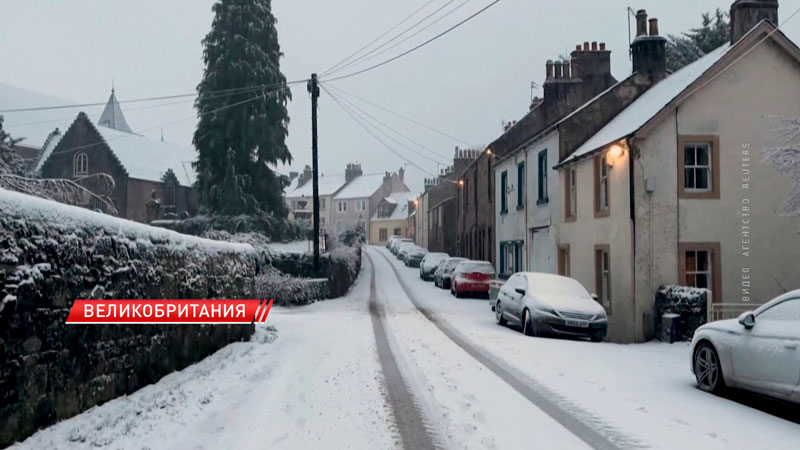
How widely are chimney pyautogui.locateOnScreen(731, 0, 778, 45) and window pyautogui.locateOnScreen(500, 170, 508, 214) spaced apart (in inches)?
570

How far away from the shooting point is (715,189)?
1791 centimetres

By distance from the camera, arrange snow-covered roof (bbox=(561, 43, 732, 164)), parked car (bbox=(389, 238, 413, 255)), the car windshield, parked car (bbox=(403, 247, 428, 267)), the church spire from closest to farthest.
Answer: snow-covered roof (bbox=(561, 43, 732, 164)), the car windshield, parked car (bbox=(403, 247, 428, 267)), parked car (bbox=(389, 238, 413, 255)), the church spire

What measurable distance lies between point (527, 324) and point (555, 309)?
96 centimetres

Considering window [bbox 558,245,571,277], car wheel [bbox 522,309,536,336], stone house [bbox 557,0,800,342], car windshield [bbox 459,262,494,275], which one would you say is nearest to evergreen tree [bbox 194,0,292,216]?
car windshield [bbox 459,262,494,275]

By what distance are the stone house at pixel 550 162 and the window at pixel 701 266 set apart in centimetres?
636

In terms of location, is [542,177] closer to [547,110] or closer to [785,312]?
[547,110]

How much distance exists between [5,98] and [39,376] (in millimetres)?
70731

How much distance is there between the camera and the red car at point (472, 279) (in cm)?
2969

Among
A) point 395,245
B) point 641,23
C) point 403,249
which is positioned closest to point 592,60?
point 641,23

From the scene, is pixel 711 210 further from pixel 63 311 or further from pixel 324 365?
pixel 63 311

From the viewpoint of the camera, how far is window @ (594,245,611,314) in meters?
19.9

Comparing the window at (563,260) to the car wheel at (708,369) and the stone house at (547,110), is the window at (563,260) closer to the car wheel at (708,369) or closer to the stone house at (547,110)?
the stone house at (547,110)

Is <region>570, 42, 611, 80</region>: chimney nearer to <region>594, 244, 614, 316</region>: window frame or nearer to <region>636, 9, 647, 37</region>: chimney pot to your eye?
<region>636, 9, 647, 37</region>: chimney pot

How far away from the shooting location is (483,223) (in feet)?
127
